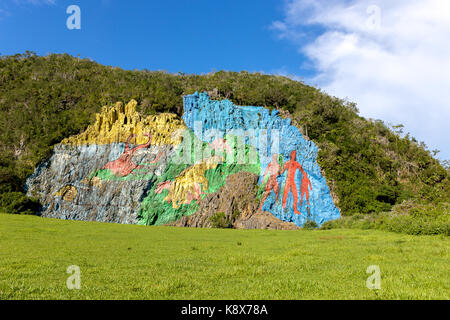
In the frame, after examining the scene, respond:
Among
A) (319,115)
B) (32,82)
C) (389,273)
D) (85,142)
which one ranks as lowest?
(389,273)

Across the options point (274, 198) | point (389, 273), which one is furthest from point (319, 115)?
point (389, 273)

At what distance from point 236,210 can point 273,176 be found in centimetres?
818

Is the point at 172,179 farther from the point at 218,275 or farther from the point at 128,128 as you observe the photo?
the point at 218,275

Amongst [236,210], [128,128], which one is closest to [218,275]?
[236,210]

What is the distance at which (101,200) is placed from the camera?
46.5m

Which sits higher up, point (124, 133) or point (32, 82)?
point (32, 82)

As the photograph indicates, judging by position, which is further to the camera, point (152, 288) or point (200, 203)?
point (200, 203)

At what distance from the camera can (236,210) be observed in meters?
43.8

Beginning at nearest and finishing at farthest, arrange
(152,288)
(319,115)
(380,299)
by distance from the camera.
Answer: (380,299)
(152,288)
(319,115)

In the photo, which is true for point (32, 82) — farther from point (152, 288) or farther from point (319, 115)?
point (152, 288)

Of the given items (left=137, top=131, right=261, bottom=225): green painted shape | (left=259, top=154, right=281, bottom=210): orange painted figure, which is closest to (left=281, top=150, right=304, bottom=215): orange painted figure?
(left=259, top=154, right=281, bottom=210): orange painted figure

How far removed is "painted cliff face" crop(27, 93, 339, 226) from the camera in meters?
45.2

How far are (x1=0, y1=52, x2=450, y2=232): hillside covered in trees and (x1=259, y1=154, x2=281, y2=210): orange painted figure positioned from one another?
7547mm
